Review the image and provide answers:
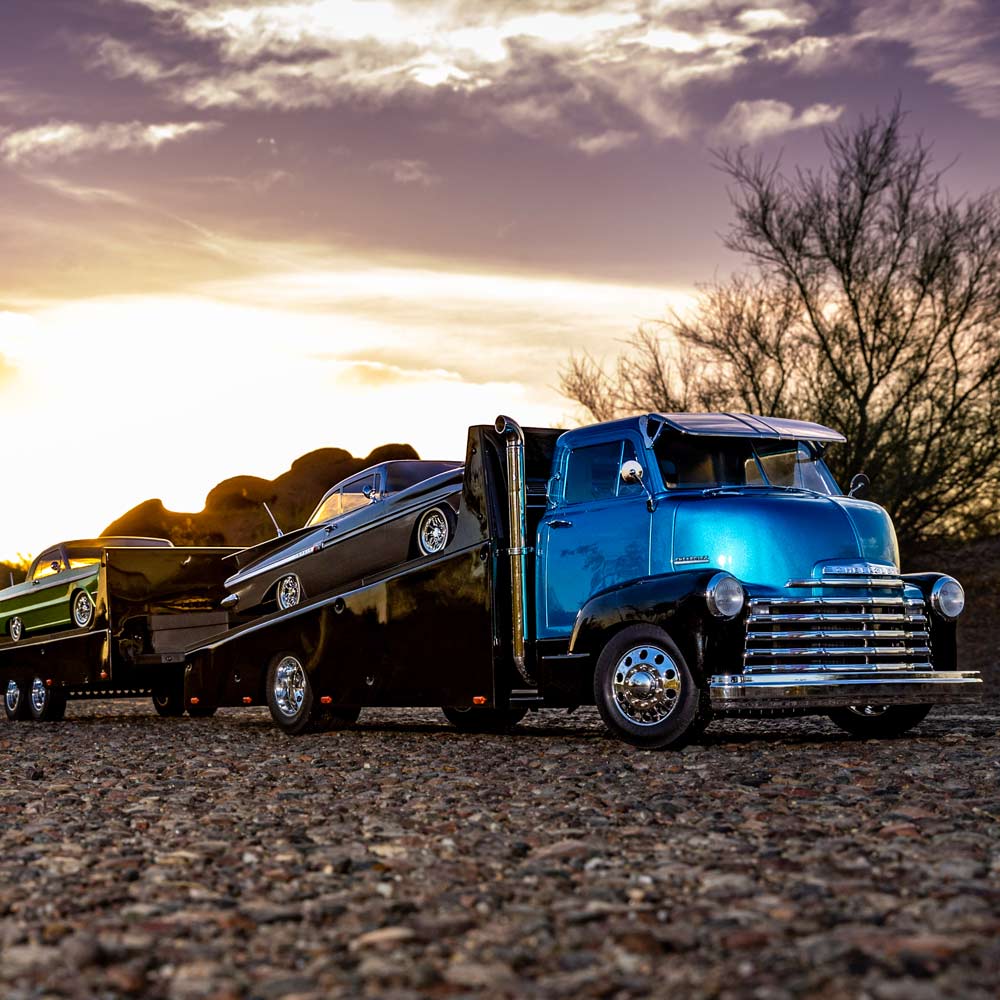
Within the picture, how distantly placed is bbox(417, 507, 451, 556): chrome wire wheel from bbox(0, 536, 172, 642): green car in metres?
6.51

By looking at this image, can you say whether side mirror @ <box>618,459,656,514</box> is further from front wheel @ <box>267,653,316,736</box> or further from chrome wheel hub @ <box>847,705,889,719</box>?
front wheel @ <box>267,653,316,736</box>

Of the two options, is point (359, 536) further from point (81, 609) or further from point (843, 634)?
point (81, 609)

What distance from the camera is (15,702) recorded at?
805 inches

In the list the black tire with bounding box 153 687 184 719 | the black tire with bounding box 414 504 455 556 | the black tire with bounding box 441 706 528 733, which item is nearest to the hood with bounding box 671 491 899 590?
the black tire with bounding box 414 504 455 556

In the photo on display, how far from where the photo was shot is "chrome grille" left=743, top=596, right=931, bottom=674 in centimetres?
1053

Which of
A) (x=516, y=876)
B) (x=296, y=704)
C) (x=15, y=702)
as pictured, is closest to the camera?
(x=516, y=876)

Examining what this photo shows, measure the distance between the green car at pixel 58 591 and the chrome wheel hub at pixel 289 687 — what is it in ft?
13.7

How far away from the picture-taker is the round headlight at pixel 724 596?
10320mm

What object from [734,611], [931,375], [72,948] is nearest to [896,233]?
[931,375]

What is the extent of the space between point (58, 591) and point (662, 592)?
11.0 meters

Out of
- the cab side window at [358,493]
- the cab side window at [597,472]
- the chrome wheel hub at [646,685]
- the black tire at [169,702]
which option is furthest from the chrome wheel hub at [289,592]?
the chrome wheel hub at [646,685]

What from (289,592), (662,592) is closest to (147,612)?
(289,592)

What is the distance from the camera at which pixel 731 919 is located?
514 cm

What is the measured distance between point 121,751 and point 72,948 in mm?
8289
